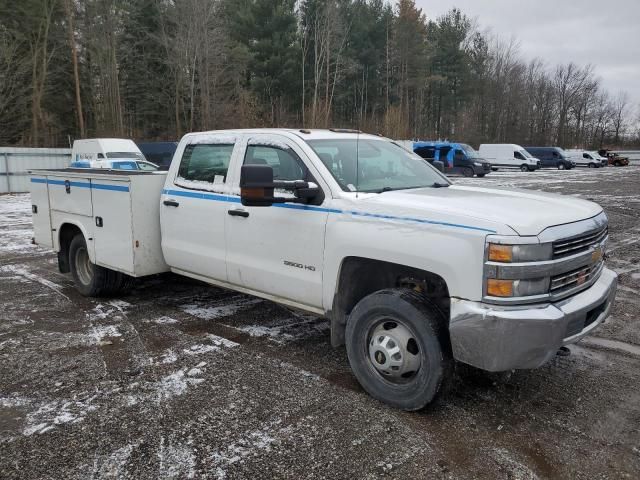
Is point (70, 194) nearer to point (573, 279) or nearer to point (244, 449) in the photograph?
point (244, 449)

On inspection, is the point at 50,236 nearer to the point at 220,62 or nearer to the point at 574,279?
the point at 574,279

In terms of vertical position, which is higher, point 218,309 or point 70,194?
point 70,194

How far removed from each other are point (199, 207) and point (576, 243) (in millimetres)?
3359

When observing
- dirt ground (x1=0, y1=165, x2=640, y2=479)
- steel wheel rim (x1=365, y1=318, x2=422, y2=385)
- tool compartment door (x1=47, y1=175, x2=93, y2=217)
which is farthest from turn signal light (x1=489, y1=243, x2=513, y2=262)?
tool compartment door (x1=47, y1=175, x2=93, y2=217)

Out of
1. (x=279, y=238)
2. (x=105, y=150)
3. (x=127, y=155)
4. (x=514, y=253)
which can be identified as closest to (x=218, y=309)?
(x=279, y=238)

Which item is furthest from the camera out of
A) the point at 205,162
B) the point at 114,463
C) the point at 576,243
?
the point at 205,162

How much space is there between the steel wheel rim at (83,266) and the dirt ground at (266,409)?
2.89ft

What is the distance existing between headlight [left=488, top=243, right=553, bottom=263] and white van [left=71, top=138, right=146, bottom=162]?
2237cm

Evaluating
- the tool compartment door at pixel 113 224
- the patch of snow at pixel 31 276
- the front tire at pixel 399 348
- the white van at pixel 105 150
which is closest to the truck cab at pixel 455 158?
the white van at pixel 105 150

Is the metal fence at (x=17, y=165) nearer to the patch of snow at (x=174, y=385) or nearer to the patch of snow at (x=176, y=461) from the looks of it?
the patch of snow at (x=174, y=385)

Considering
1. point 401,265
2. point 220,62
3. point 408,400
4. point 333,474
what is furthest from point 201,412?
point 220,62

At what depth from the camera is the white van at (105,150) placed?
2322 centimetres

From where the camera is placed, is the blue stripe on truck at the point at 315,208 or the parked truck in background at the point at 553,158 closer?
the blue stripe on truck at the point at 315,208

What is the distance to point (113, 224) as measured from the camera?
5832mm
